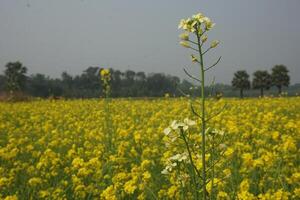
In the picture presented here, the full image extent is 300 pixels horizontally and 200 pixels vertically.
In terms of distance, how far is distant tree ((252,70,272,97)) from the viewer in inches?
2333

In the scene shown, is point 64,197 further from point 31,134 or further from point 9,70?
point 9,70

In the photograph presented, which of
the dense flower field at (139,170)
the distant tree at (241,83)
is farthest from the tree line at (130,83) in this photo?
the dense flower field at (139,170)

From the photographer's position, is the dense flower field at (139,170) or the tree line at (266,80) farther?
the tree line at (266,80)

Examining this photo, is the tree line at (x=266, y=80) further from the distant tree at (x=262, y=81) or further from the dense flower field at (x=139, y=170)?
the dense flower field at (x=139, y=170)

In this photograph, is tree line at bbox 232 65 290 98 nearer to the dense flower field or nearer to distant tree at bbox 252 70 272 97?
distant tree at bbox 252 70 272 97

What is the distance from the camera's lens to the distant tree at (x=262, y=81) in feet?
194

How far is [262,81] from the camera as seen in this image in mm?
59812

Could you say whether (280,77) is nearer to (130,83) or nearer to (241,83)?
(241,83)

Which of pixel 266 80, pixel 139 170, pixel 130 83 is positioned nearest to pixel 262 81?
pixel 266 80

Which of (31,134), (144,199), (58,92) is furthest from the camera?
(58,92)

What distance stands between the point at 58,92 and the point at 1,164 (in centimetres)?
4234

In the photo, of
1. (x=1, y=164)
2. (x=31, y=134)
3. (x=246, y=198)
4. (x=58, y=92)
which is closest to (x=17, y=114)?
(x=31, y=134)

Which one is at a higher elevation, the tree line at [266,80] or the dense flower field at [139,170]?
the tree line at [266,80]

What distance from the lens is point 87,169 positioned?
397 cm
